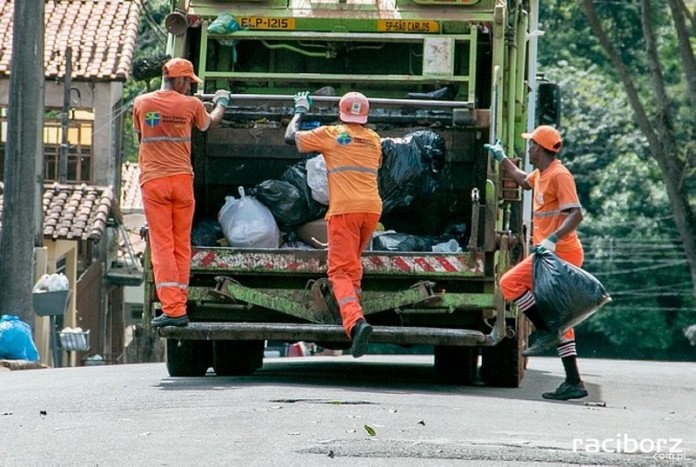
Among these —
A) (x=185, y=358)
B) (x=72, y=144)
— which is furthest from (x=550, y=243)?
(x=72, y=144)

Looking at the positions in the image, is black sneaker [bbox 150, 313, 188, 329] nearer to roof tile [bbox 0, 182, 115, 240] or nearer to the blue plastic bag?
the blue plastic bag

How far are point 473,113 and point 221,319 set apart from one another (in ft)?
6.69

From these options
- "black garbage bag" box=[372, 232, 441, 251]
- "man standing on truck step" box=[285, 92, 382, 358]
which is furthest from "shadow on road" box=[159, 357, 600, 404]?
"black garbage bag" box=[372, 232, 441, 251]

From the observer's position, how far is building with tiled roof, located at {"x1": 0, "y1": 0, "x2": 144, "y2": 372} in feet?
91.3

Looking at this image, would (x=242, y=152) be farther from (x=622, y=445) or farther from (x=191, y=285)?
(x=622, y=445)

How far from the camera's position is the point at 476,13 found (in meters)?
11.6

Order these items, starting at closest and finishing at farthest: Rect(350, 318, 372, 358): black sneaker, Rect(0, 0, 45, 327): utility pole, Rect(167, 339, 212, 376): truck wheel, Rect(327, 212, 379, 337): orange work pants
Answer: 1. Rect(350, 318, 372, 358): black sneaker
2. Rect(327, 212, 379, 337): orange work pants
3. Rect(167, 339, 212, 376): truck wheel
4. Rect(0, 0, 45, 327): utility pole

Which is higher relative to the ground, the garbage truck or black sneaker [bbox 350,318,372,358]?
the garbage truck

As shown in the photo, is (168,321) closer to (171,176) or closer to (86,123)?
(171,176)

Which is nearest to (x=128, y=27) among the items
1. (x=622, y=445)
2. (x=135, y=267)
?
(x=135, y=267)

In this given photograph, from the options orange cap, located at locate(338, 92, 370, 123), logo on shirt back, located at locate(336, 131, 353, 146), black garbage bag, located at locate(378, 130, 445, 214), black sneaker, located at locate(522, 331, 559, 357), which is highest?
orange cap, located at locate(338, 92, 370, 123)

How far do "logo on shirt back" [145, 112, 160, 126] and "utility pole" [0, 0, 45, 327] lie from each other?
6.89m

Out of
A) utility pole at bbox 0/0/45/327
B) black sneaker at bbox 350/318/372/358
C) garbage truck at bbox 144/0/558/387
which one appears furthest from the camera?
utility pole at bbox 0/0/45/327

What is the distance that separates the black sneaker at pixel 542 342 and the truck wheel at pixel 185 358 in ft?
8.23
